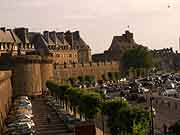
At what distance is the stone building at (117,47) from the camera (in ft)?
463

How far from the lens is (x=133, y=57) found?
124 m

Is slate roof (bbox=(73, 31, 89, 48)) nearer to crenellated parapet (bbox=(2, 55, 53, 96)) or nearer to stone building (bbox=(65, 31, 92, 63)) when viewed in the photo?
stone building (bbox=(65, 31, 92, 63))

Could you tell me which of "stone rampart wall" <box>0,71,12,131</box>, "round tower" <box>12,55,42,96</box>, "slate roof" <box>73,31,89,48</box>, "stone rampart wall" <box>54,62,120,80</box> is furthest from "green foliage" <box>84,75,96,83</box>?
"stone rampart wall" <box>0,71,12,131</box>

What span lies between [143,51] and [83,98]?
87.6 metres

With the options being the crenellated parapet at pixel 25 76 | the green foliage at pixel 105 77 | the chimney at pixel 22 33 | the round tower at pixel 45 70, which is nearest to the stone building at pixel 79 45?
the green foliage at pixel 105 77

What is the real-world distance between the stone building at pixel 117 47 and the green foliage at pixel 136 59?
1148 centimetres

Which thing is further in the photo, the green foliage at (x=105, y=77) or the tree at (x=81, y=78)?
the green foliage at (x=105, y=77)

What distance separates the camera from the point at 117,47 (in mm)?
144750

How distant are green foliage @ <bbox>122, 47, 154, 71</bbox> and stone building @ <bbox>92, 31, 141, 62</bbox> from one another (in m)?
11.5

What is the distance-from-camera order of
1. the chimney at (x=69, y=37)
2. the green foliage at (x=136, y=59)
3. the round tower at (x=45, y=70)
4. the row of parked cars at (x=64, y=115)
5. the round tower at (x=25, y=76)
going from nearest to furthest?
1. the row of parked cars at (x=64, y=115)
2. the round tower at (x=25, y=76)
3. the round tower at (x=45, y=70)
4. the chimney at (x=69, y=37)
5. the green foliage at (x=136, y=59)

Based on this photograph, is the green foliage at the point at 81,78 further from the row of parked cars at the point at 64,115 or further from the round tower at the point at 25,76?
the row of parked cars at the point at 64,115

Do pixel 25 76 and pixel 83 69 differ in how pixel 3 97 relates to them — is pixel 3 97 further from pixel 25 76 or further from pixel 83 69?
pixel 83 69

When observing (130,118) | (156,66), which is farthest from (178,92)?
(156,66)

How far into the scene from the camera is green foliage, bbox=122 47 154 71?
124 m
